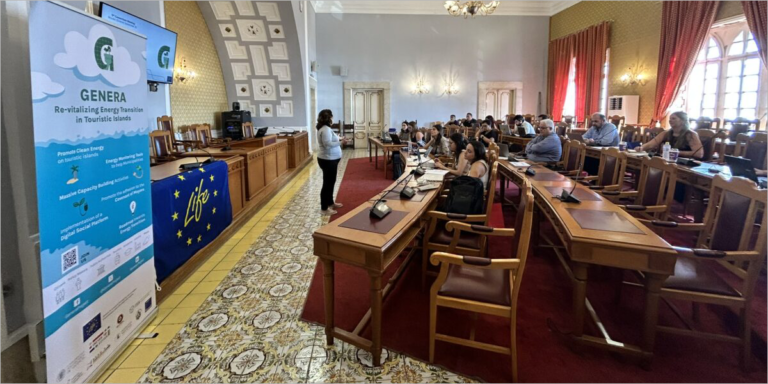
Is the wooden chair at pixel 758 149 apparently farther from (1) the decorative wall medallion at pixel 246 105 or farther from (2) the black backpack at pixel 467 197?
(1) the decorative wall medallion at pixel 246 105

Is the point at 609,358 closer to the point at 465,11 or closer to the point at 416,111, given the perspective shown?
the point at 465,11

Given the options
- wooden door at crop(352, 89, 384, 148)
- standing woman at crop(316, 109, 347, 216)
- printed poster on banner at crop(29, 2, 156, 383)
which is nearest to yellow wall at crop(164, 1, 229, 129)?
standing woman at crop(316, 109, 347, 216)

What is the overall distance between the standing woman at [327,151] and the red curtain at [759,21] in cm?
805

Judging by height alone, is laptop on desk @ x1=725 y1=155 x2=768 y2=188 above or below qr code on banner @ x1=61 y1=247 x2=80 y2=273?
above

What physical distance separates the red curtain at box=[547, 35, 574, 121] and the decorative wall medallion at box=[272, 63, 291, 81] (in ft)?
29.8

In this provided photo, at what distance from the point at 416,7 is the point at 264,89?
21.6 ft

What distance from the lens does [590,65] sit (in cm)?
1166

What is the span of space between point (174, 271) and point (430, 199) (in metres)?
2.14

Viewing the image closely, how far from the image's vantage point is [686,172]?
4113mm

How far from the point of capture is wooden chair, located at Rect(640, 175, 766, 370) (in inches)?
80.8

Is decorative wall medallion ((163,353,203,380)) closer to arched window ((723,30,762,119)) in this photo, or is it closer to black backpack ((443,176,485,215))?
black backpack ((443,176,485,215))

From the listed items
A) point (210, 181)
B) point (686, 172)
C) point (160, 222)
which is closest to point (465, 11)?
point (686, 172)

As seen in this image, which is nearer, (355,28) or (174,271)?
(174,271)

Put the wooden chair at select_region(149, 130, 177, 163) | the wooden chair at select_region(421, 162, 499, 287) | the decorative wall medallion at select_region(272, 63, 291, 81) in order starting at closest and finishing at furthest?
the wooden chair at select_region(421, 162, 499, 287) < the wooden chair at select_region(149, 130, 177, 163) < the decorative wall medallion at select_region(272, 63, 291, 81)
